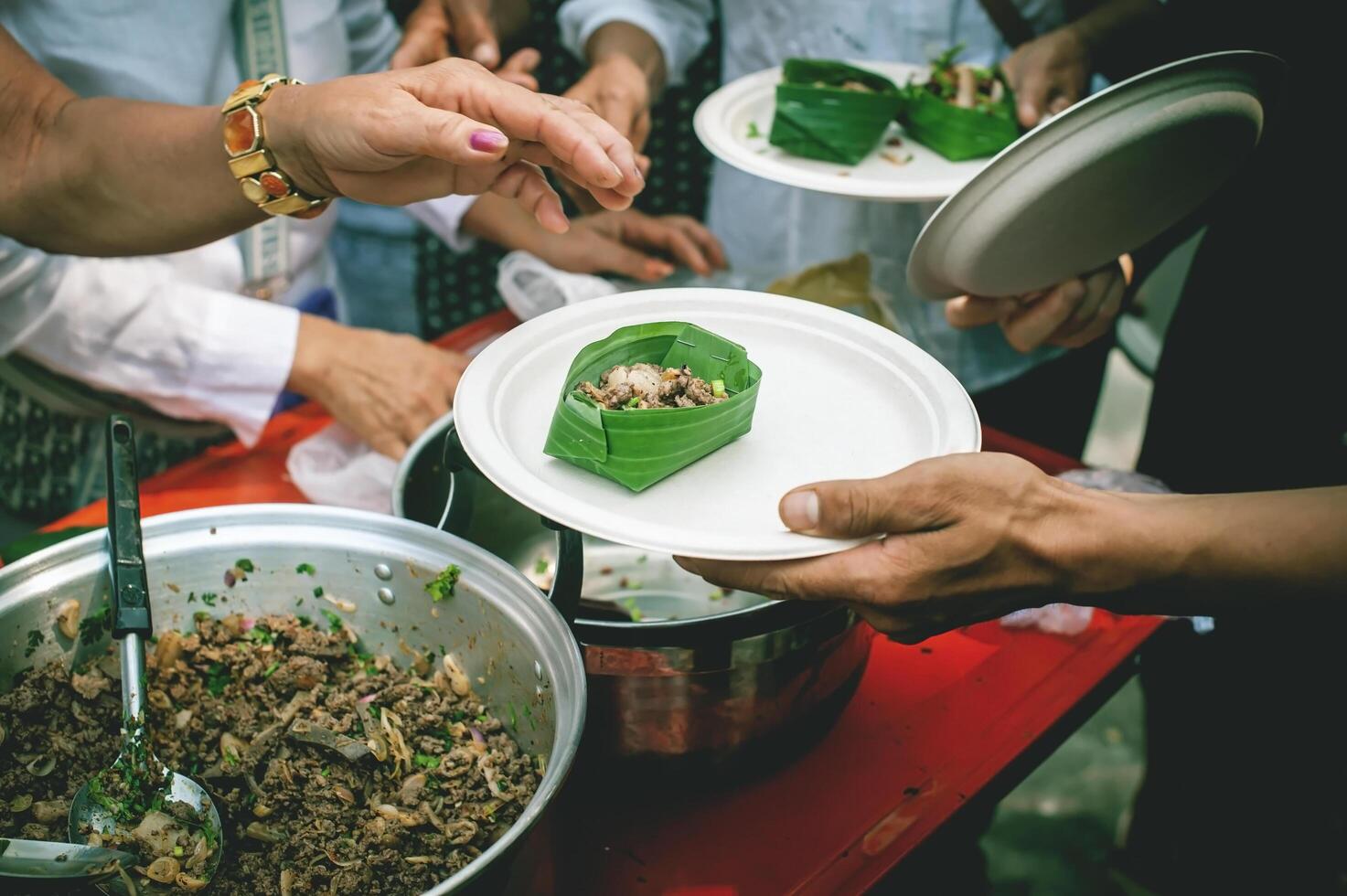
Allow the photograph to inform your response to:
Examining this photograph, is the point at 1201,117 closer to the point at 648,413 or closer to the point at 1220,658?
the point at 648,413

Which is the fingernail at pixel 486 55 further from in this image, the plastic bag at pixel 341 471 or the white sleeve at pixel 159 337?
the plastic bag at pixel 341 471

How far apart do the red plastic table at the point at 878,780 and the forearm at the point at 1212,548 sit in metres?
0.33

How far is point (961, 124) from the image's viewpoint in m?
1.99

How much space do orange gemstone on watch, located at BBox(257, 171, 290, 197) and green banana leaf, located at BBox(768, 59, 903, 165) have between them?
105 centimetres

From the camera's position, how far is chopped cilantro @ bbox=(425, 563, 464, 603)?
1.11 metres

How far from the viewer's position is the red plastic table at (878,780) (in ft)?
3.85

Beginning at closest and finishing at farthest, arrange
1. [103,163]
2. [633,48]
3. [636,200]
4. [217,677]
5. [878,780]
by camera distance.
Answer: [217,677] → [878,780] → [103,163] → [633,48] → [636,200]

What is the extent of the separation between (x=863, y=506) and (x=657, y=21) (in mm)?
1937

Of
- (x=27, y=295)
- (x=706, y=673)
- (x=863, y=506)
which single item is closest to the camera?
(x=863, y=506)

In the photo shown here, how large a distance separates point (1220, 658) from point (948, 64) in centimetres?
147

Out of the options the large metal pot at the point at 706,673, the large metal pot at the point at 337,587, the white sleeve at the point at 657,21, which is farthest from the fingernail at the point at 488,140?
the white sleeve at the point at 657,21

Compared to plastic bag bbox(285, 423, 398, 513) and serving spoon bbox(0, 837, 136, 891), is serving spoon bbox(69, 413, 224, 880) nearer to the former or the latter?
serving spoon bbox(0, 837, 136, 891)

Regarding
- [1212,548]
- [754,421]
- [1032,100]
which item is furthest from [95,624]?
[1032,100]

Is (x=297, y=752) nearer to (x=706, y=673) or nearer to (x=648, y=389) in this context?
(x=706, y=673)
